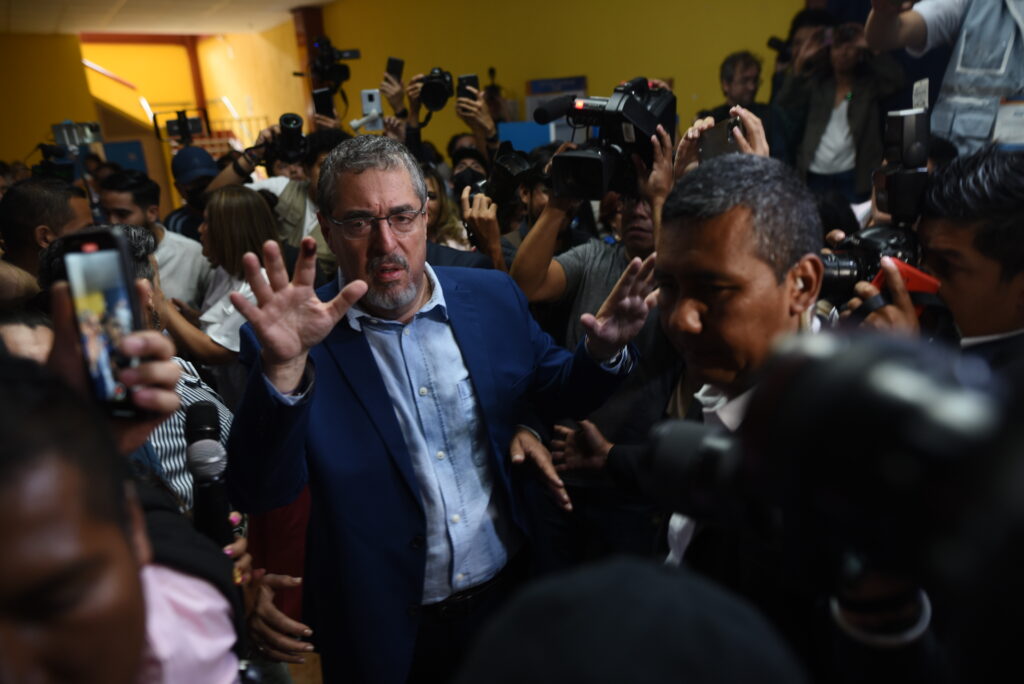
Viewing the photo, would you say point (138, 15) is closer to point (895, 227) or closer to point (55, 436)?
point (895, 227)

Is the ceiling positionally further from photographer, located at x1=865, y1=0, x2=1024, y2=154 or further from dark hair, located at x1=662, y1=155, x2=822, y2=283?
dark hair, located at x1=662, y1=155, x2=822, y2=283

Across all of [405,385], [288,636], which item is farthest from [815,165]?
[288,636]

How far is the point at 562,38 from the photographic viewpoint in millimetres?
6887

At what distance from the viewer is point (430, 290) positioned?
1.56m

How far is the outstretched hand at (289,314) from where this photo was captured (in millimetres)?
1121

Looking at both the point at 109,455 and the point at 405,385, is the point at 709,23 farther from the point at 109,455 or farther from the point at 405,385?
the point at 109,455

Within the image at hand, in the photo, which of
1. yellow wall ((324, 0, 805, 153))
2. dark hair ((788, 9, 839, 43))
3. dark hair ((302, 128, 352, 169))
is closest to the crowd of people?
dark hair ((302, 128, 352, 169))

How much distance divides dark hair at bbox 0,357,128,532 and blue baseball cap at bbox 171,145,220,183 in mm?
4323

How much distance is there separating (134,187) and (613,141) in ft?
9.44

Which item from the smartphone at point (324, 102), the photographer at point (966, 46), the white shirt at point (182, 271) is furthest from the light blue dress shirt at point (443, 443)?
the smartphone at point (324, 102)

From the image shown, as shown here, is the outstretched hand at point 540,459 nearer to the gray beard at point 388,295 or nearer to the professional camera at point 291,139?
the gray beard at point 388,295

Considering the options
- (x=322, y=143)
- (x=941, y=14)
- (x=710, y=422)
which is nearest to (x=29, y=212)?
(x=322, y=143)

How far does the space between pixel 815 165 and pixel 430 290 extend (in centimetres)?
291

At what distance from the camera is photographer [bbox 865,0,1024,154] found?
2.23 metres
